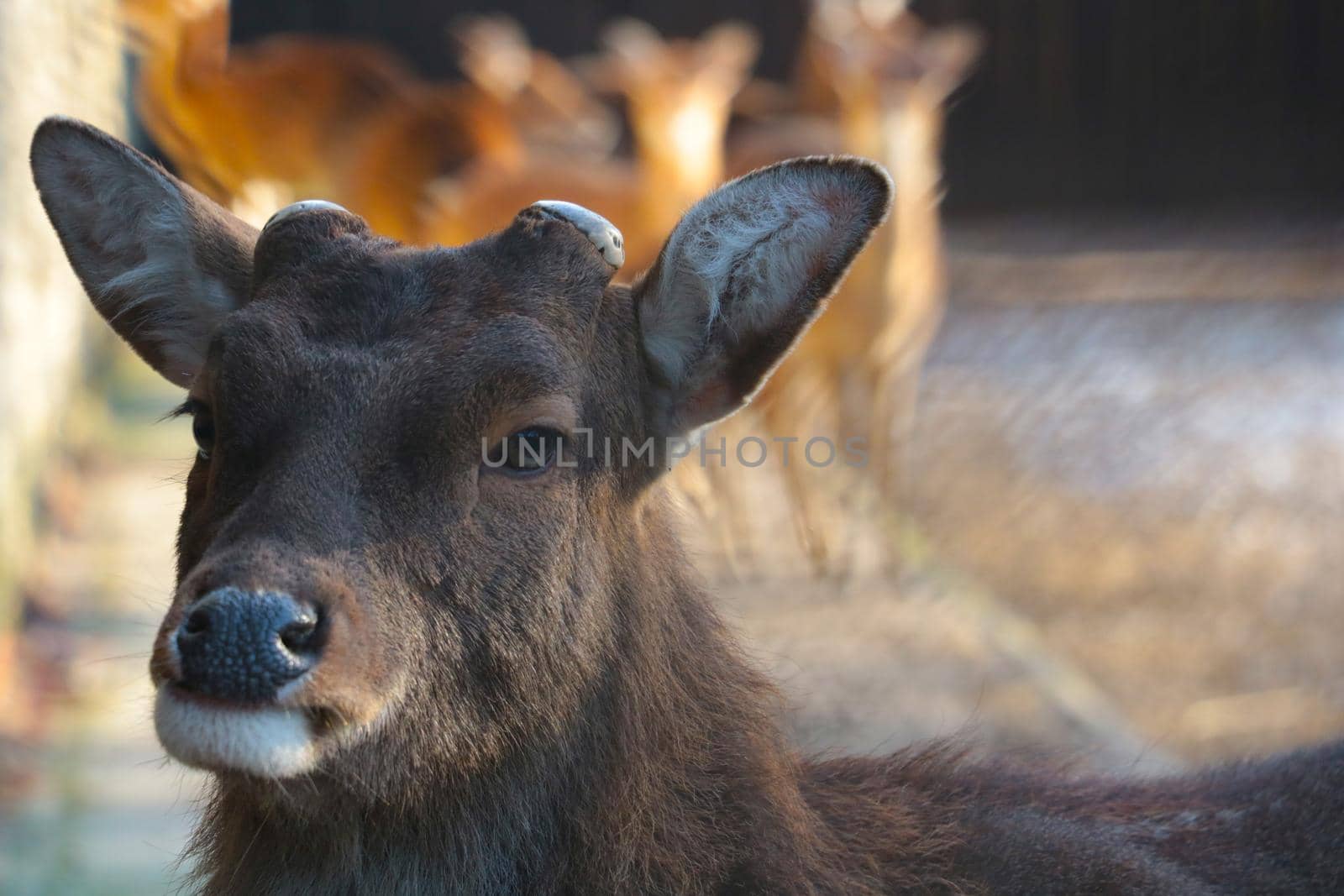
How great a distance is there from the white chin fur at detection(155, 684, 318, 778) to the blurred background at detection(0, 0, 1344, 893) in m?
2.01

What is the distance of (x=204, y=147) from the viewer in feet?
34.4

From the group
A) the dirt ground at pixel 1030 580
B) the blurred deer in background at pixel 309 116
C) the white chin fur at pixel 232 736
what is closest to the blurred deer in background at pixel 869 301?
the dirt ground at pixel 1030 580

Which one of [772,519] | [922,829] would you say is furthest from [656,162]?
[922,829]

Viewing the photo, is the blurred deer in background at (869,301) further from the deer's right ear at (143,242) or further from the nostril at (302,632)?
the nostril at (302,632)

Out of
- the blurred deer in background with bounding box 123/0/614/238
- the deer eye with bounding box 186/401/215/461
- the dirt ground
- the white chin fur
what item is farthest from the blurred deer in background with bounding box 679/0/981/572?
the white chin fur

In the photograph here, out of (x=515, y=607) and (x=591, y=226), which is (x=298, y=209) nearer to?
(x=591, y=226)

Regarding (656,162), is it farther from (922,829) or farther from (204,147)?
(922,829)

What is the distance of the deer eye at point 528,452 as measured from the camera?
2654 millimetres

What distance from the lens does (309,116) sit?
12.1 m

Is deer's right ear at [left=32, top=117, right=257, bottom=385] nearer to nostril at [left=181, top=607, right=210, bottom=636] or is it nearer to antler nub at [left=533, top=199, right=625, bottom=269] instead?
antler nub at [left=533, top=199, right=625, bottom=269]

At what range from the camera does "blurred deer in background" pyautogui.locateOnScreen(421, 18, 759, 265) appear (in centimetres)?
1100

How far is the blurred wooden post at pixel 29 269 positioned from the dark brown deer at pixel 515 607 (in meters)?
4.72

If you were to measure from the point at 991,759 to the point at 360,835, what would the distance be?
67.0 inches

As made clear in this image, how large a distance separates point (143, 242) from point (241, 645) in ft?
4.64
